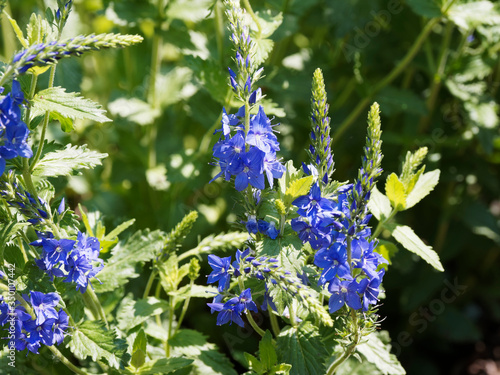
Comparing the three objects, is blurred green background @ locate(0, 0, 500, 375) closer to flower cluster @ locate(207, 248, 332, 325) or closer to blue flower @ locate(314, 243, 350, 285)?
flower cluster @ locate(207, 248, 332, 325)

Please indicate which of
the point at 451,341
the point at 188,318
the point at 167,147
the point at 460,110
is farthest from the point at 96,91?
the point at 451,341

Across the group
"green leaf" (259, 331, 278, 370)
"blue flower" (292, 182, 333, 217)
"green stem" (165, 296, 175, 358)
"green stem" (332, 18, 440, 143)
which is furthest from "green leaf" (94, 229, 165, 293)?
"green stem" (332, 18, 440, 143)

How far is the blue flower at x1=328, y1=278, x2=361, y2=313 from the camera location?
1.80 meters

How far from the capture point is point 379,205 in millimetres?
2230

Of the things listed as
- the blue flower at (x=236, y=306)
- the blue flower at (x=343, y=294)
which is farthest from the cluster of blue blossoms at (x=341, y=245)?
the blue flower at (x=236, y=306)

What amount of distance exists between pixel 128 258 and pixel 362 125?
6.15 ft

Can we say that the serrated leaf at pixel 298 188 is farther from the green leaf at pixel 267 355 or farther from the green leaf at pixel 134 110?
the green leaf at pixel 134 110

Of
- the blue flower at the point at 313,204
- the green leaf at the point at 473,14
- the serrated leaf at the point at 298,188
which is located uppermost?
the green leaf at the point at 473,14

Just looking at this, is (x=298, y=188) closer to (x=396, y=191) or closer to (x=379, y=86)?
(x=396, y=191)

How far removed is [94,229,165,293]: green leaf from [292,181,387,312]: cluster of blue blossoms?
68 centimetres

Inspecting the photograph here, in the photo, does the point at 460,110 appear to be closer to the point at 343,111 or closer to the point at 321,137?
the point at 343,111

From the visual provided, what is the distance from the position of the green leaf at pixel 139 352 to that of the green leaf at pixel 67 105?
2.70ft

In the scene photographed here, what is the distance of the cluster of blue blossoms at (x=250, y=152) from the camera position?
1790 millimetres

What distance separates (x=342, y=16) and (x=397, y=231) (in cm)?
166
